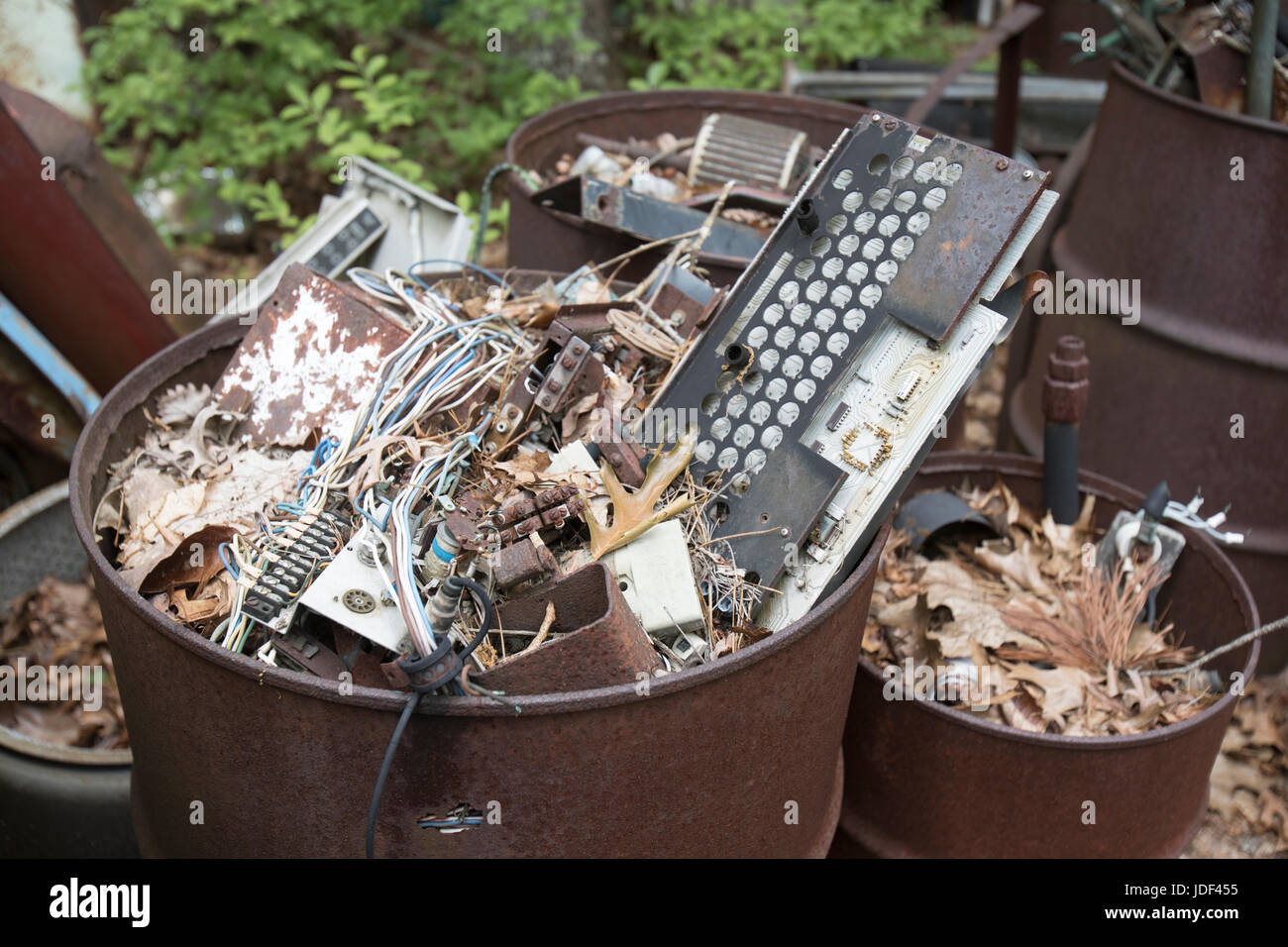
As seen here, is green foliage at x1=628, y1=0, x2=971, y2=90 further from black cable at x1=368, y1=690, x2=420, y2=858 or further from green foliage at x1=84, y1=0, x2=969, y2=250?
black cable at x1=368, y1=690, x2=420, y2=858

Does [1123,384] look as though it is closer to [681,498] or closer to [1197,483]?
[1197,483]

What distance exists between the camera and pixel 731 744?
190 cm

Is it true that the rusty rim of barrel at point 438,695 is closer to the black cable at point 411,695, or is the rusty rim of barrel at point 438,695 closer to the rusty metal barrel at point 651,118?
the black cable at point 411,695

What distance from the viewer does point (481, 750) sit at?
1.73m

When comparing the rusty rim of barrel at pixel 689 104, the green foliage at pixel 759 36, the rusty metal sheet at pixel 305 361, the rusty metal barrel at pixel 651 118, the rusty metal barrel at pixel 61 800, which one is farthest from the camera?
the green foliage at pixel 759 36

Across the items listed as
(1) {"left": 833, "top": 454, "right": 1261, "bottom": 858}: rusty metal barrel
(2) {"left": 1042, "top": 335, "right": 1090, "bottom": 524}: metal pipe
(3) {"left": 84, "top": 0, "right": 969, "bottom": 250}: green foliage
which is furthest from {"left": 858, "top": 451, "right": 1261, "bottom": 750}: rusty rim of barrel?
(3) {"left": 84, "top": 0, "right": 969, "bottom": 250}: green foliage

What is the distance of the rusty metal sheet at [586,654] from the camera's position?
5.72ft

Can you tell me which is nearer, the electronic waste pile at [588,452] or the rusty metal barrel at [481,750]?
the rusty metal barrel at [481,750]

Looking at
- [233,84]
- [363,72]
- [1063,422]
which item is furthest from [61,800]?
[363,72]

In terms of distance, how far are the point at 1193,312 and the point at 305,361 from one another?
268 centimetres

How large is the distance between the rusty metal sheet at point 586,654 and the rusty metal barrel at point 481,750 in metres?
0.07

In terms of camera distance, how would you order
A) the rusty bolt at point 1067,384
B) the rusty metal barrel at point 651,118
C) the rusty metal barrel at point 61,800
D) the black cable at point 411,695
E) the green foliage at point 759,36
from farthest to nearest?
1. the green foliage at point 759,36
2. the rusty metal barrel at point 651,118
3. the rusty bolt at point 1067,384
4. the rusty metal barrel at point 61,800
5. the black cable at point 411,695

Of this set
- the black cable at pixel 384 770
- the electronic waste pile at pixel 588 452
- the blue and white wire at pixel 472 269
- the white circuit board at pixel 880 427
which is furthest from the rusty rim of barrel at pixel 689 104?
the black cable at pixel 384 770

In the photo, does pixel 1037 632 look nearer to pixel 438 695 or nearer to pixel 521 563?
pixel 521 563
